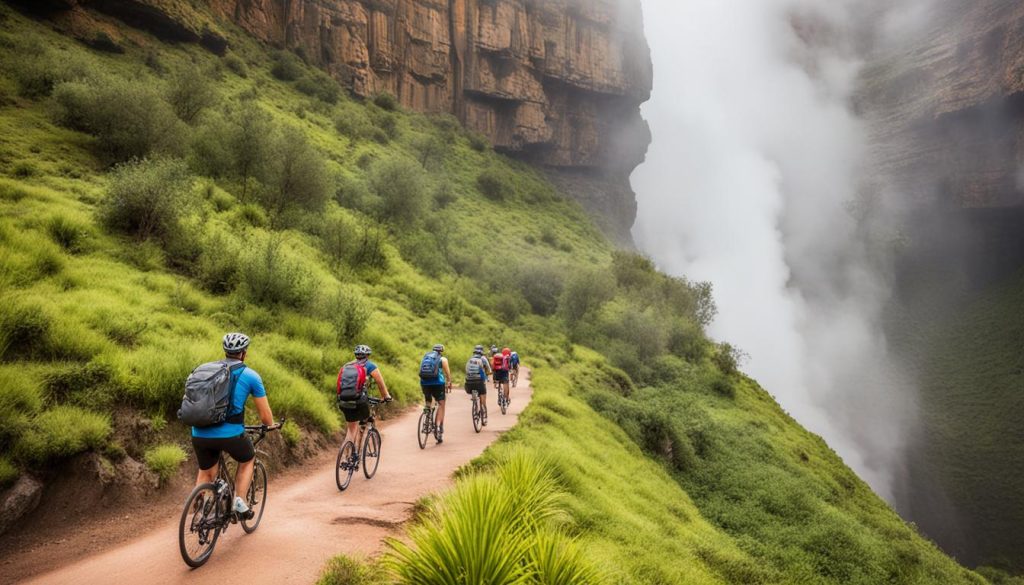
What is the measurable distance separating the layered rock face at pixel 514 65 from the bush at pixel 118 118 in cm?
4146

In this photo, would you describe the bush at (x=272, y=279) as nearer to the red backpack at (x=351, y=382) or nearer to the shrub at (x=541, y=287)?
the red backpack at (x=351, y=382)

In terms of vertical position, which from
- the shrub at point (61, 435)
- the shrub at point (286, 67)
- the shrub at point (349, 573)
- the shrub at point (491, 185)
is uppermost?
the shrub at point (286, 67)

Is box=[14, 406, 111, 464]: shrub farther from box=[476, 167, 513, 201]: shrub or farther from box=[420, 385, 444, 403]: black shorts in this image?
box=[476, 167, 513, 201]: shrub

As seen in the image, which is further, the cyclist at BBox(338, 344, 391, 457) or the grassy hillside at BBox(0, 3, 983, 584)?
the cyclist at BBox(338, 344, 391, 457)

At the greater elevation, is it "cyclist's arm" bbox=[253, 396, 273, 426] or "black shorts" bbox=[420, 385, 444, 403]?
"cyclist's arm" bbox=[253, 396, 273, 426]

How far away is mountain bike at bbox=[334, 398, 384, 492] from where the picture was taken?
324 inches

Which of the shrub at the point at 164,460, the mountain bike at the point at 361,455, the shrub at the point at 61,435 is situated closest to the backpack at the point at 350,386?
the mountain bike at the point at 361,455

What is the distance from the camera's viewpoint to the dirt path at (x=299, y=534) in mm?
5035

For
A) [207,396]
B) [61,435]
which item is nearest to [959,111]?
[207,396]

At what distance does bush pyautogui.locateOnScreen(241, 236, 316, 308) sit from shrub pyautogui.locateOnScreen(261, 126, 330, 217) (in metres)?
12.4

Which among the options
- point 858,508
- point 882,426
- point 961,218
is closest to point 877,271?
point 961,218

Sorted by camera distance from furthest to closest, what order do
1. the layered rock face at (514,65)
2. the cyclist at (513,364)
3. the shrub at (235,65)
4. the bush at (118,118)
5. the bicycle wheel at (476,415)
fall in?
the layered rock face at (514,65)
the shrub at (235,65)
the cyclist at (513,364)
the bush at (118,118)
the bicycle wheel at (476,415)

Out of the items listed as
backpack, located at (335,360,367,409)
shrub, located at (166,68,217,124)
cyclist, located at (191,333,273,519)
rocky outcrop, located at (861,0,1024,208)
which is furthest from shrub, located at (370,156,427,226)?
rocky outcrop, located at (861,0,1024,208)

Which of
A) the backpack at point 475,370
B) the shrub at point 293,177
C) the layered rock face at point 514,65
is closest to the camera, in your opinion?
the backpack at point 475,370
